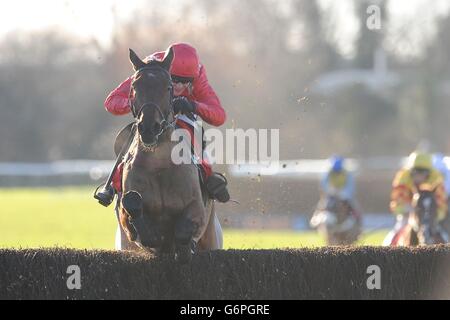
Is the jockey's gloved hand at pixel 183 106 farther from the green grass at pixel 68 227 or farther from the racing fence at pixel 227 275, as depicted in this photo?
the green grass at pixel 68 227

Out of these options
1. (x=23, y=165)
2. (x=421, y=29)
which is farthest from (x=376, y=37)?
(x=23, y=165)

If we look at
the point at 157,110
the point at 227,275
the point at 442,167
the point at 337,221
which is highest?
the point at 157,110

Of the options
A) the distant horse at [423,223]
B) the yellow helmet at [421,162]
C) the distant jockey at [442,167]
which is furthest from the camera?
the distant jockey at [442,167]

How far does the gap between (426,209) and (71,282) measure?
404 cm

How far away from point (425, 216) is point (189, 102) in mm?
3333

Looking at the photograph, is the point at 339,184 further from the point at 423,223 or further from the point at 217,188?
the point at 217,188

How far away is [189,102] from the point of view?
19.0 ft

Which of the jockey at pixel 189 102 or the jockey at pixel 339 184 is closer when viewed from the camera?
the jockey at pixel 189 102

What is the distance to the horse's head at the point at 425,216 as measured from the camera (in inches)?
328

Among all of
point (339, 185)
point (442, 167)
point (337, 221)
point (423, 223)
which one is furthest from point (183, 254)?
point (339, 185)

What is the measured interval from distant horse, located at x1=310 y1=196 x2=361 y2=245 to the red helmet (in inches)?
274

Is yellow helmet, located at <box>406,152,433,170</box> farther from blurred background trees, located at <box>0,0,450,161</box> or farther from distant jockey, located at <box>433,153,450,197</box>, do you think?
blurred background trees, located at <box>0,0,450,161</box>

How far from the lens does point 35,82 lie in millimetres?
42344

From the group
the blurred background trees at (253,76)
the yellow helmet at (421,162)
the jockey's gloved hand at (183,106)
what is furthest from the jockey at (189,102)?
the blurred background trees at (253,76)
